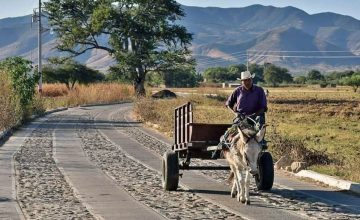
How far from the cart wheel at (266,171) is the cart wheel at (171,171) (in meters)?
1.63

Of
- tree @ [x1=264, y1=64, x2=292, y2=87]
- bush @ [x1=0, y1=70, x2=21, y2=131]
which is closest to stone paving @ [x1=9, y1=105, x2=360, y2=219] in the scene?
bush @ [x1=0, y1=70, x2=21, y2=131]

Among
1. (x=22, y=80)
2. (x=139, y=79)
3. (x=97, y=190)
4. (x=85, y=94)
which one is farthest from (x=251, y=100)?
(x=139, y=79)

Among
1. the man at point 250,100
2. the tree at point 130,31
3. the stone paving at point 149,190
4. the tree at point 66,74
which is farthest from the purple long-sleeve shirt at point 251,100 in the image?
the tree at point 66,74

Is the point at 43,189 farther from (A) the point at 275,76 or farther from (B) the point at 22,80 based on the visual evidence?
(A) the point at 275,76

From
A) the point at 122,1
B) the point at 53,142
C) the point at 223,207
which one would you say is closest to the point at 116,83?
the point at 122,1

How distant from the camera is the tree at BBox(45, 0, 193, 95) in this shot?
65750 mm

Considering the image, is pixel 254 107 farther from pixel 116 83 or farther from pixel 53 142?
pixel 116 83

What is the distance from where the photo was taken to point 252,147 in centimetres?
1120

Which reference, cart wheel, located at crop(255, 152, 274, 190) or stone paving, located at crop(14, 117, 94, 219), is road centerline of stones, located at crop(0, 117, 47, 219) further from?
cart wheel, located at crop(255, 152, 274, 190)

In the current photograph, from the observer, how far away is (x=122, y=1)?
68.3 m

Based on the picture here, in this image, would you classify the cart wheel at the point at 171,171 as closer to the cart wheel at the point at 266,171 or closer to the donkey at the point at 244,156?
the donkey at the point at 244,156

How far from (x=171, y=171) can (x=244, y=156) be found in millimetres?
2342

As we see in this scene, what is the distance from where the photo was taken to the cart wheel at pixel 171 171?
518 inches

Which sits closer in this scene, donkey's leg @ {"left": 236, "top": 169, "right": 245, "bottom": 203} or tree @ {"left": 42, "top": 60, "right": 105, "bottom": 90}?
donkey's leg @ {"left": 236, "top": 169, "right": 245, "bottom": 203}
